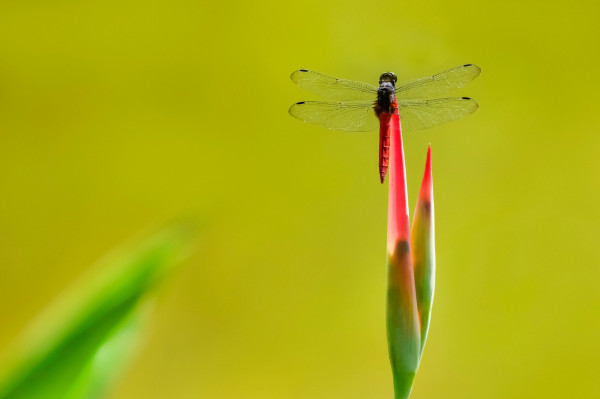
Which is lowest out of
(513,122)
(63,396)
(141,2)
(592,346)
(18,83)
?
(592,346)

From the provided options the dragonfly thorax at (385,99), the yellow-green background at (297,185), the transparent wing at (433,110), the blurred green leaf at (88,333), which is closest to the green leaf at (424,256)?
the blurred green leaf at (88,333)

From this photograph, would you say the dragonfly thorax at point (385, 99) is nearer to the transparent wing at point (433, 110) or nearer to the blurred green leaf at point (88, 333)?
the transparent wing at point (433, 110)

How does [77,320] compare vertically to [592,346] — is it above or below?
above

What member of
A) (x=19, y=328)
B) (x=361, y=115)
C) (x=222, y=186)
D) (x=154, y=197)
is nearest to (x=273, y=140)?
(x=222, y=186)

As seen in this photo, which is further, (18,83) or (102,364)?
(18,83)

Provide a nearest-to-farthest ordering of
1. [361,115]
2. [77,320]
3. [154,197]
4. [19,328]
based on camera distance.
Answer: [77,320] → [361,115] → [19,328] → [154,197]

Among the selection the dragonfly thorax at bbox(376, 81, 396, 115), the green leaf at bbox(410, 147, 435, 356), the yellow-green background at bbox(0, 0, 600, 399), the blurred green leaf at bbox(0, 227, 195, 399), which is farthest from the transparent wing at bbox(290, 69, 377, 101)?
the blurred green leaf at bbox(0, 227, 195, 399)

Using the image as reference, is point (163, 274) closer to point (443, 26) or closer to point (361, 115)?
point (361, 115)

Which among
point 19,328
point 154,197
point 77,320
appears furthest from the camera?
point 154,197

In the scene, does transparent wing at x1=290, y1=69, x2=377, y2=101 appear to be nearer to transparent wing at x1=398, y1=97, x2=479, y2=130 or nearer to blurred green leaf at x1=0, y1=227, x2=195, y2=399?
transparent wing at x1=398, y1=97, x2=479, y2=130
